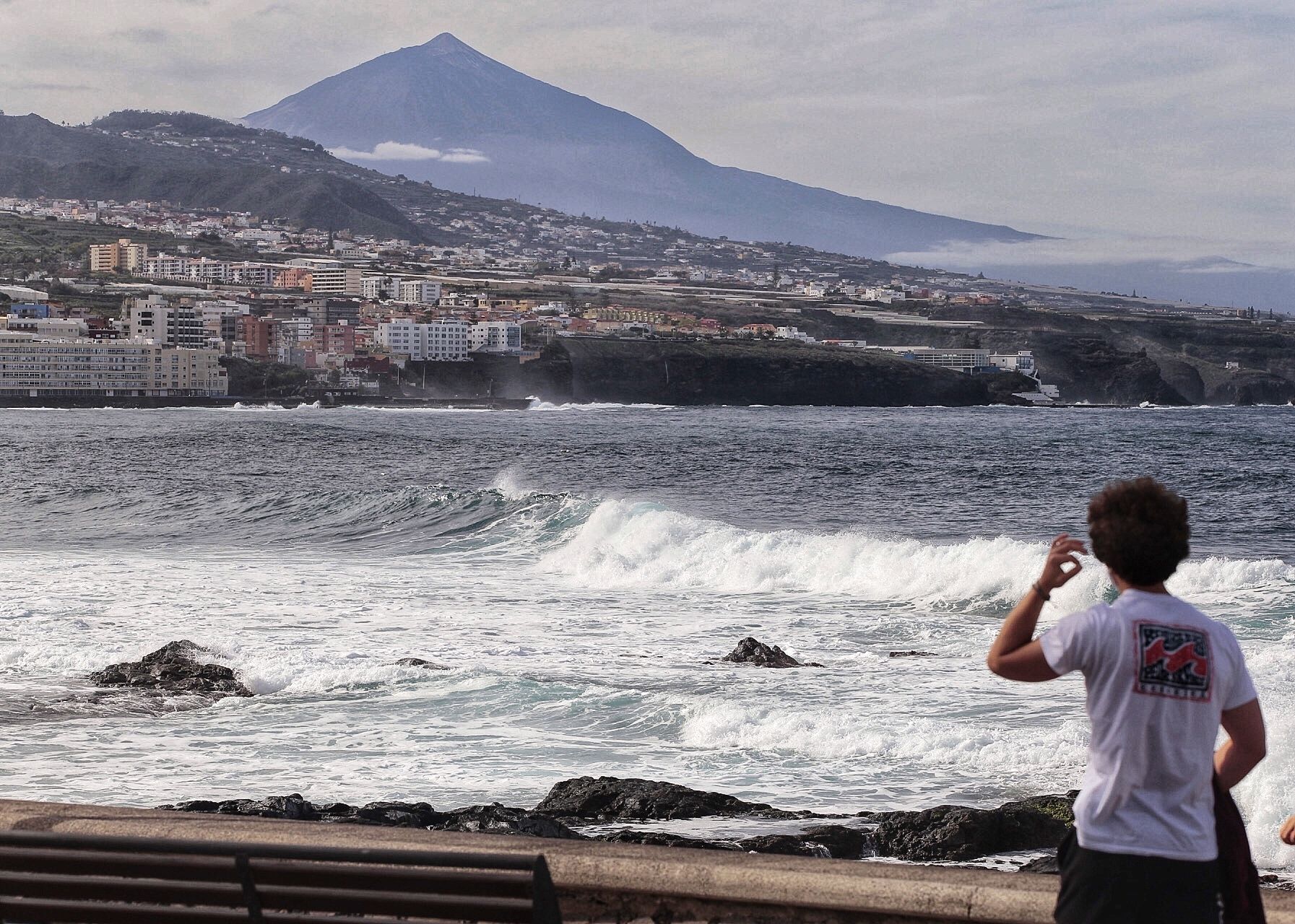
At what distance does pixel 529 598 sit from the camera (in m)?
16.8

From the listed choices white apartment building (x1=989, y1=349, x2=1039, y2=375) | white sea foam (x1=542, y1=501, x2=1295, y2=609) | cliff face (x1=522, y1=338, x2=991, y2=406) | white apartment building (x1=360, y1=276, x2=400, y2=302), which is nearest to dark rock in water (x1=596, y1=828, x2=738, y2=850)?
white sea foam (x1=542, y1=501, x2=1295, y2=609)

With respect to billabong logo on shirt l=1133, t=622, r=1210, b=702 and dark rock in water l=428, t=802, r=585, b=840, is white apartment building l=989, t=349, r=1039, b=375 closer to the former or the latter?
dark rock in water l=428, t=802, r=585, b=840

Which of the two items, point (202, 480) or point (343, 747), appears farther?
point (202, 480)

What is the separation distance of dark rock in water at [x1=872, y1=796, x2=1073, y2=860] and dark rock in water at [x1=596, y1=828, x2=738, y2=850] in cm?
74

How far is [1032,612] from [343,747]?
21.9 feet

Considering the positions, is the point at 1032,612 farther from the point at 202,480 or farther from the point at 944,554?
the point at 202,480

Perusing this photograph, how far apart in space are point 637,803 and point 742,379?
128 metres

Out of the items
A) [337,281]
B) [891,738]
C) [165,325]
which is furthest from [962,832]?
[337,281]

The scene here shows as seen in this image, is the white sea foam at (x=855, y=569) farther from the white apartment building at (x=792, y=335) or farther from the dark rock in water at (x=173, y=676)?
the white apartment building at (x=792, y=335)

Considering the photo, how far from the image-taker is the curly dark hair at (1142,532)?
258cm

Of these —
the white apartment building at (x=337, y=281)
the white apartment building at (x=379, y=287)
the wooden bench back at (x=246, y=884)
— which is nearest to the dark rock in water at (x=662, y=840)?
the wooden bench back at (x=246, y=884)

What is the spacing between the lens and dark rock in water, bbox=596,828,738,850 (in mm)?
6141

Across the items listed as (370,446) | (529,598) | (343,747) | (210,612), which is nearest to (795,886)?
(343,747)

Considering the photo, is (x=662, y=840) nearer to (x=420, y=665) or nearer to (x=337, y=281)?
(x=420, y=665)
